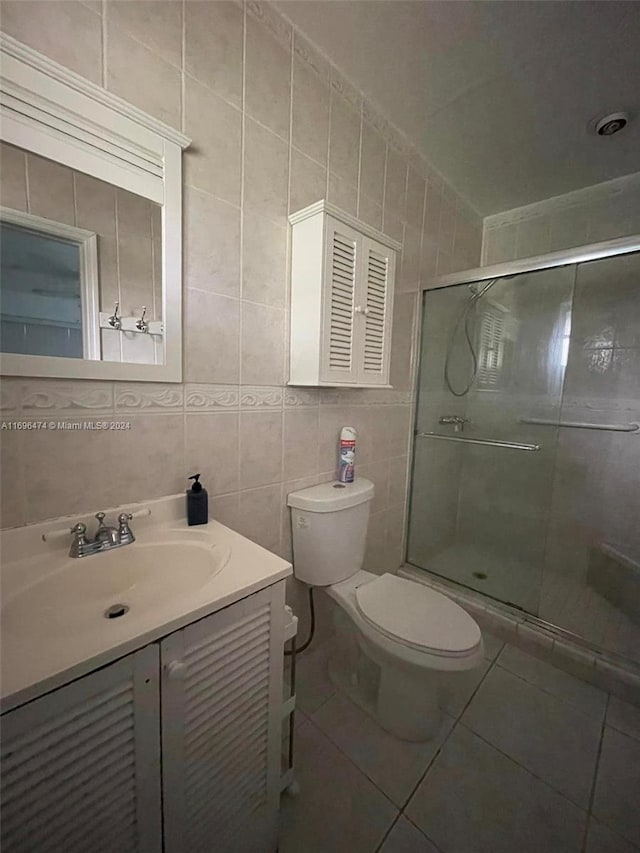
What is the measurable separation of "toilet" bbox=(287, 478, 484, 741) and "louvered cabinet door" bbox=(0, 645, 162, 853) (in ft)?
2.36

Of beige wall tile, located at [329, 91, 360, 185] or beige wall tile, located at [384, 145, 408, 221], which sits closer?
beige wall tile, located at [329, 91, 360, 185]

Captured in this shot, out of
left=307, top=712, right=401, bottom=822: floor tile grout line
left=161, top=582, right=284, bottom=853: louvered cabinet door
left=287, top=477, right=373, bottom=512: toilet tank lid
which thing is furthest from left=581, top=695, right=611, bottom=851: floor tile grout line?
left=287, top=477, right=373, bottom=512: toilet tank lid

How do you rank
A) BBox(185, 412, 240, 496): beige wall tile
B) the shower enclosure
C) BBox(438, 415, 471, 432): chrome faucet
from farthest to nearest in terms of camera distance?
1. BBox(438, 415, 471, 432): chrome faucet
2. the shower enclosure
3. BBox(185, 412, 240, 496): beige wall tile

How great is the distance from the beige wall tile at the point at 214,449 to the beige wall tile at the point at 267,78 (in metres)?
0.94

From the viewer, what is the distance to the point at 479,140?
63.3 inches

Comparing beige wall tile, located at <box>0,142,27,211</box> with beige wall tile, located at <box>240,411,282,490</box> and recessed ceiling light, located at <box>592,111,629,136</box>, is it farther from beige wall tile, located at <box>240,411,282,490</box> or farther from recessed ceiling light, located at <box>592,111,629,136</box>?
recessed ceiling light, located at <box>592,111,629,136</box>

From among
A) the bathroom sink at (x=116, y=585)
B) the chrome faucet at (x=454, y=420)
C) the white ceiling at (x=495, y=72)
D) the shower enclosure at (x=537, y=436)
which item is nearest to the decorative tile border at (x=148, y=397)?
the bathroom sink at (x=116, y=585)

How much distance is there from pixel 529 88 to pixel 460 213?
2.46 feet

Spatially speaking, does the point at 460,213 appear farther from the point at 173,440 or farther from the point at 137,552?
the point at 137,552

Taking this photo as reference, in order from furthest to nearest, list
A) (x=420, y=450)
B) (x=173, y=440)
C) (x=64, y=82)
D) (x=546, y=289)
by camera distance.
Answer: (x=420, y=450) → (x=546, y=289) → (x=173, y=440) → (x=64, y=82)

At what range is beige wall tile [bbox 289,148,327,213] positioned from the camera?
47.2 inches

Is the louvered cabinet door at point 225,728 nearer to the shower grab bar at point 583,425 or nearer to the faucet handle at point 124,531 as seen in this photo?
the faucet handle at point 124,531

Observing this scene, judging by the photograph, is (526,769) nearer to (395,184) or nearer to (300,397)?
(300,397)

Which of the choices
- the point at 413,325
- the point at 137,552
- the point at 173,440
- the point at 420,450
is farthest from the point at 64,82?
the point at 420,450
